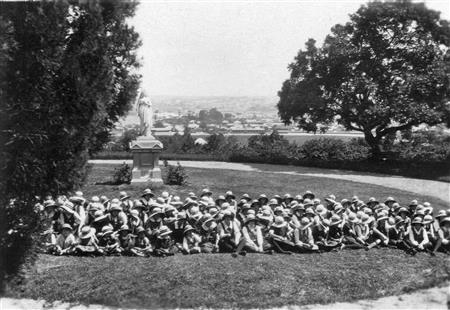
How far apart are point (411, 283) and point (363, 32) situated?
68.0 ft

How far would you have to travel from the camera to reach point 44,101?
25.3 feet

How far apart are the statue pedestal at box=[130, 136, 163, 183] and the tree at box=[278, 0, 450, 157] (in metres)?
12.0

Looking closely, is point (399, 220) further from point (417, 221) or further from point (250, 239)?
point (250, 239)

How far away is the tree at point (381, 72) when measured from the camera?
24895 mm

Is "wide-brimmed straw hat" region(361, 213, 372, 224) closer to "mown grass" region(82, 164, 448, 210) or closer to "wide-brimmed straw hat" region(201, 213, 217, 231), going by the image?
"wide-brimmed straw hat" region(201, 213, 217, 231)

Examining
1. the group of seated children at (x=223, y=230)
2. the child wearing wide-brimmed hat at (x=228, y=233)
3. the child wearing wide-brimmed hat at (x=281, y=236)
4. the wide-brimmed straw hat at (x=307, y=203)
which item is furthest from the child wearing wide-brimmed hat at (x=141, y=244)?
the wide-brimmed straw hat at (x=307, y=203)

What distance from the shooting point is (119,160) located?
29.3 metres

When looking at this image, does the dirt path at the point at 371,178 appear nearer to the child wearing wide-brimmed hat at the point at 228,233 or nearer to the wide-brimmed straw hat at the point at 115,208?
the child wearing wide-brimmed hat at the point at 228,233

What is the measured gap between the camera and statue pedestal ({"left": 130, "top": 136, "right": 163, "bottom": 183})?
18.6m

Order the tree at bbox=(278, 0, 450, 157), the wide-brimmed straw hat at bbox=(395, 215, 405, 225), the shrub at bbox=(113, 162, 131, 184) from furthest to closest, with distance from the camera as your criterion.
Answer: the tree at bbox=(278, 0, 450, 157), the shrub at bbox=(113, 162, 131, 184), the wide-brimmed straw hat at bbox=(395, 215, 405, 225)

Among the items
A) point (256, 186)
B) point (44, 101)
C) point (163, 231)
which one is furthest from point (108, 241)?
point (256, 186)

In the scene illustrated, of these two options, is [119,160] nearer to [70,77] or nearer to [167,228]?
[167,228]

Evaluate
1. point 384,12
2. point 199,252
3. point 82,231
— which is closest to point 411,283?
point 199,252

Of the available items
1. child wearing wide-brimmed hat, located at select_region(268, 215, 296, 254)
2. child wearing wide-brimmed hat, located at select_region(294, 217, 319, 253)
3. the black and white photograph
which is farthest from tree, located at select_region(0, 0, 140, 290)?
child wearing wide-brimmed hat, located at select_region(294, 217, 319, 253)
